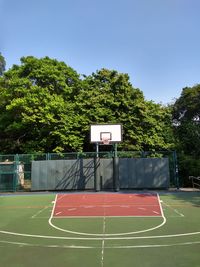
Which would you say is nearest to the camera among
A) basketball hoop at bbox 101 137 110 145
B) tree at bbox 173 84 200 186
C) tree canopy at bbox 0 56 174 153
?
basketball hoop at bbox 101 137 110 145

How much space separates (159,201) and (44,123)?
1359cm

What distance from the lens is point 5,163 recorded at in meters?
22.8

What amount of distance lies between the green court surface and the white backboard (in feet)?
31.1

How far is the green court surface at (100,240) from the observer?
6.73 meters

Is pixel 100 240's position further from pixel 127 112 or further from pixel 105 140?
pixel 127 112

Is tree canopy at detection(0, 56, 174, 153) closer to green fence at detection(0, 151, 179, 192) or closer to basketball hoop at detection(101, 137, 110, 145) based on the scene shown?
green fence at detection(0, 151, 179, 192)

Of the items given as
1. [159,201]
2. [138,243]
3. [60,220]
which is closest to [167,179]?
[159,201]

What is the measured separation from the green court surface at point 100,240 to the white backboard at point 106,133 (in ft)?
31.1

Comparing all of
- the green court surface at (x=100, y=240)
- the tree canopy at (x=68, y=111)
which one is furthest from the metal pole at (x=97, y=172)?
the green court surface at (x=100, y=240)

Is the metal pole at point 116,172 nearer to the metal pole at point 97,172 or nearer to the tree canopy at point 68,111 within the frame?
the metal pole at point 97,172

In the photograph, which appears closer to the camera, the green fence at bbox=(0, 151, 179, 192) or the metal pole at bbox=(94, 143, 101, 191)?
the metal pole at bbox=(94, 143, 101, 191)

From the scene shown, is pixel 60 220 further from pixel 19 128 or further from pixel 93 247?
pixel 19 128

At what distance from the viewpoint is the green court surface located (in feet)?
22.1

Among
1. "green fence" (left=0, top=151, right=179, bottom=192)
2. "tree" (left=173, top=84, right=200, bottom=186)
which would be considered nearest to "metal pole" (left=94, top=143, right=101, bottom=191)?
"green fence" (left=0, top=151, right=179, bottom=192)
